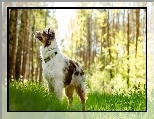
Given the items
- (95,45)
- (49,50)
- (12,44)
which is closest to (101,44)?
(95,45)

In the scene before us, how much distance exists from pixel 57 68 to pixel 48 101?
1.03 ft

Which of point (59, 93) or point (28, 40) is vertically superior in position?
point (28, 40)

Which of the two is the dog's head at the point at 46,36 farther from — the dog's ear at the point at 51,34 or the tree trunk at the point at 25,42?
the tree trunk at the point at 25,42

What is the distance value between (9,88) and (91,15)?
1009 millimetres

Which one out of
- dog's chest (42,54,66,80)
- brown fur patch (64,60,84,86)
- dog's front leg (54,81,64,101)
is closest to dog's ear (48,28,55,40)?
dog's chest (42,54,66,80)

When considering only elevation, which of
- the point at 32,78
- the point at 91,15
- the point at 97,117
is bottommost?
the point at 97,117

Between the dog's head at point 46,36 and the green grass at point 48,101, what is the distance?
40cm

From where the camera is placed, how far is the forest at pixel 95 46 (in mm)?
5867

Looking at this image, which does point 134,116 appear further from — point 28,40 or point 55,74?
point 28,40

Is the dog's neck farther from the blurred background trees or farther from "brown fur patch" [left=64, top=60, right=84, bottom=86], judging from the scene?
"brown fur patch" [left=64, top=60, right=84, bottom=86]

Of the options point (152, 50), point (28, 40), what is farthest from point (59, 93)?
point (152, 50)

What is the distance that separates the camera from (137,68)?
19.2ft

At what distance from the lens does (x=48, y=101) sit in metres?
5.86

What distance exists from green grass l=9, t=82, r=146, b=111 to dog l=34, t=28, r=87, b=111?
2.2 inches
